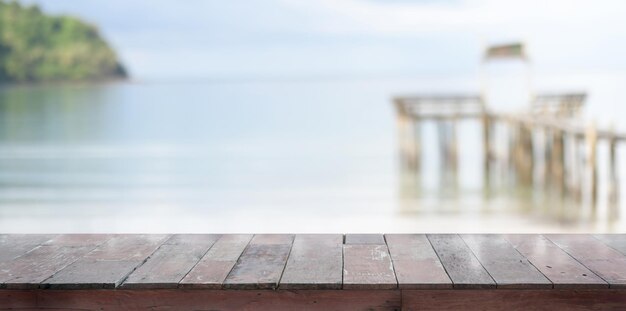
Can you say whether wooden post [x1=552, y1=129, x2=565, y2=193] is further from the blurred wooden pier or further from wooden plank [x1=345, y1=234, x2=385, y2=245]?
wooden plank [x1=345, y1=234, x2=385, y2=245]

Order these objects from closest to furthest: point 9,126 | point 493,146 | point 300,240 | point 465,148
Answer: point 300,240, point 493,146, point 465,148, point 9,126

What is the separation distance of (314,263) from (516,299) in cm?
58

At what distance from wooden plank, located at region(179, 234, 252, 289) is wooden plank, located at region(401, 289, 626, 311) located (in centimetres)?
50

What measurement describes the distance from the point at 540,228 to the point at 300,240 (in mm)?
7227

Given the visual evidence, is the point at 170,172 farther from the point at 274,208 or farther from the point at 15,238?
the point at 15,238

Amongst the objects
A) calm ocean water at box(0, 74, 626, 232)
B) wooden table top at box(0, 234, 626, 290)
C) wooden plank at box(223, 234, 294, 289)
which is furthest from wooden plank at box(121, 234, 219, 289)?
calm ocean water at box(0, 74, 626, 232)

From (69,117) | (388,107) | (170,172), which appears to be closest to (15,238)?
(170,172)

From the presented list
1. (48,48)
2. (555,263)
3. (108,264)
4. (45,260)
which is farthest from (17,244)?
(48,48)

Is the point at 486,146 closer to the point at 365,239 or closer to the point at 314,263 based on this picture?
the point at 365,239

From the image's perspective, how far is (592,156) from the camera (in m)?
10.4

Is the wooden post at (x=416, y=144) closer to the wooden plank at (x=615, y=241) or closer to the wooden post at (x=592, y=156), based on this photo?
the wooden post at (x=592, y=156)

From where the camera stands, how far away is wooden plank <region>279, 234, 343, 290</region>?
2320 millimetres

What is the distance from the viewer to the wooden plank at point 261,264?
91.6 inches

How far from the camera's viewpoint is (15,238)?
10.1 feet
